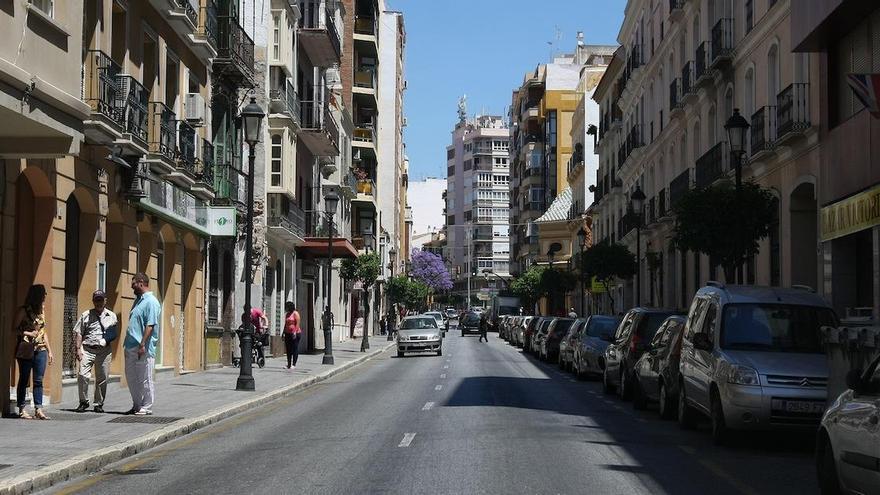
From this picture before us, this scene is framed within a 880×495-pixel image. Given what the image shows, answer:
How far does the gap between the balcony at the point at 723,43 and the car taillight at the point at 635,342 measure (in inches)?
632

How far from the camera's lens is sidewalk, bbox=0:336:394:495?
36.5 ft

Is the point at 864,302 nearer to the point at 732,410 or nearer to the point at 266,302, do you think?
the point at 732,410

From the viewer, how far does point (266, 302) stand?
4053cm

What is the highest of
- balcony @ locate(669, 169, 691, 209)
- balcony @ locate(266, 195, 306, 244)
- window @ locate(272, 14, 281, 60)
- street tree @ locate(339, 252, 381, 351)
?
window @ locate(272, 14, 281, 60)

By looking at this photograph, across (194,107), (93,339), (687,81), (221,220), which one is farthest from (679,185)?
(93,339)

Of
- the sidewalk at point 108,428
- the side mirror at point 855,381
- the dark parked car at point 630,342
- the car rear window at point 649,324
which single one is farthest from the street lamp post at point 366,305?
the side mirror at point 855,381

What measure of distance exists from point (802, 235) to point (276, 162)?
18112mm

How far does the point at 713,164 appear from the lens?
36.4m

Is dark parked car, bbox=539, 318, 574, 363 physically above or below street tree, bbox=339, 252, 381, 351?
below

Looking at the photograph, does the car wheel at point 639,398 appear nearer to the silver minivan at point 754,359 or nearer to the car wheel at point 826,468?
the silver minivan at point 754,359

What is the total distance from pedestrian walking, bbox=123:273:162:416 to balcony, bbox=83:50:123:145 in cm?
349

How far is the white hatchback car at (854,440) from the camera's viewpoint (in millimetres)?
8367

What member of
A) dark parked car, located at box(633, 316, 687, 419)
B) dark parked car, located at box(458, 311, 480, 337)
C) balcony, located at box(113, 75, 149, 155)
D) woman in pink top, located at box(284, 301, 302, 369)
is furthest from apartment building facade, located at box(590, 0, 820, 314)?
dark parked car, located at box(458, 311, 480, 337)

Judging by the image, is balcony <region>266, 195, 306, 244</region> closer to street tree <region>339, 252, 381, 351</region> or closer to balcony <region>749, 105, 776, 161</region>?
street tree <region>339, 252, 381, 351</region>
